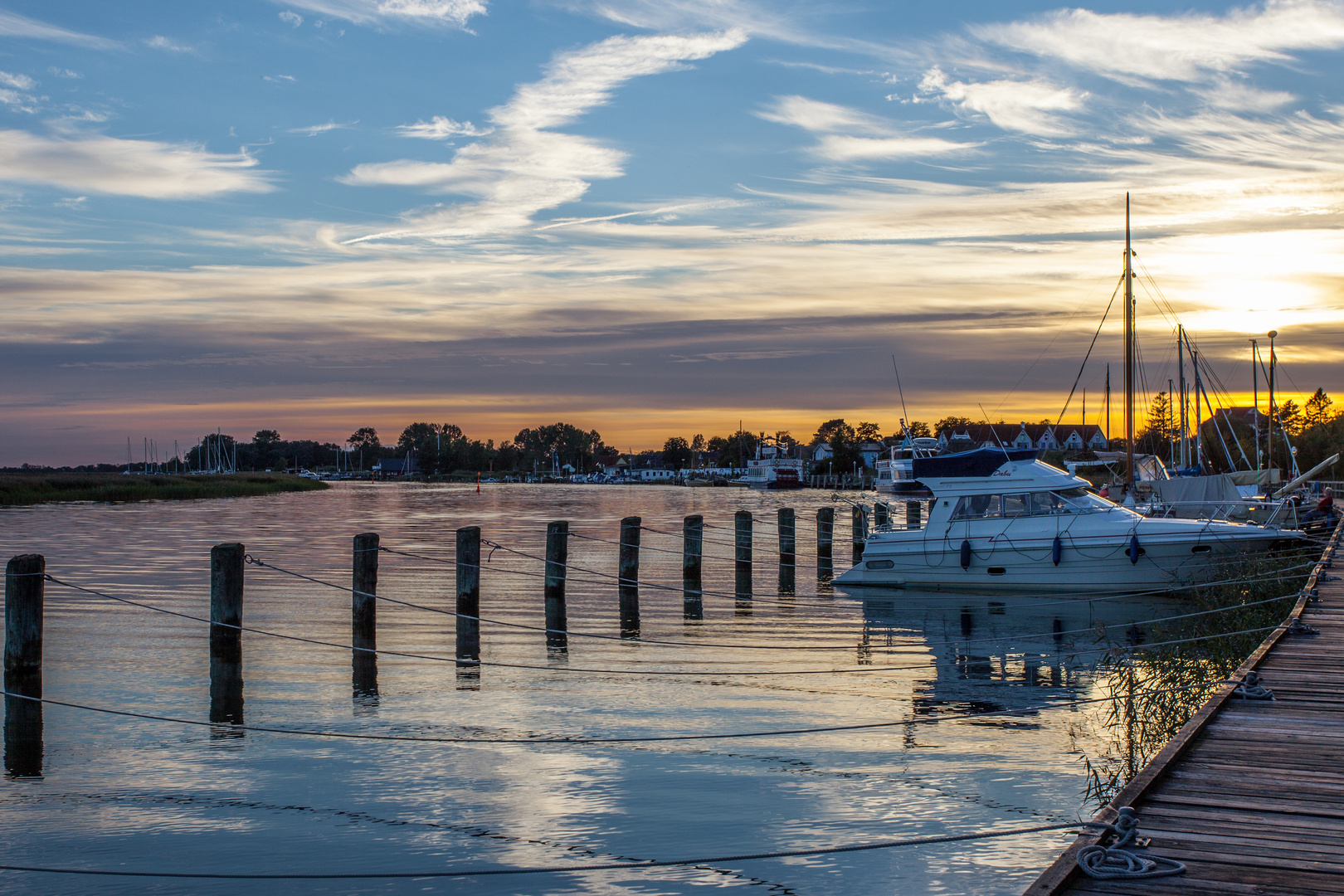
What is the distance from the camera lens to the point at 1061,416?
30125 millimetres

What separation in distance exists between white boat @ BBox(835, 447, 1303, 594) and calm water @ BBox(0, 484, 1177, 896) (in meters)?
0.84

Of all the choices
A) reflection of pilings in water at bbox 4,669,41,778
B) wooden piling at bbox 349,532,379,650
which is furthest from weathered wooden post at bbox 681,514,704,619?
reflection of pilings in water at bbox 4,669,41,778

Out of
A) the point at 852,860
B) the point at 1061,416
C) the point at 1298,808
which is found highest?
the point at 1061,416

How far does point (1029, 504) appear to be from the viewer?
22609mm

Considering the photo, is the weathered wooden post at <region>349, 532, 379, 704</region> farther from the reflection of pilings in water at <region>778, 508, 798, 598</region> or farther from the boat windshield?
the boat windshield

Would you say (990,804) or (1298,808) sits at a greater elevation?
(1298,808)

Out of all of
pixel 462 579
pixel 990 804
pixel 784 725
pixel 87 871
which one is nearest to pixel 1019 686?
pixel 784 725

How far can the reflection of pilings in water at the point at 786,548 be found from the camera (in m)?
27.2

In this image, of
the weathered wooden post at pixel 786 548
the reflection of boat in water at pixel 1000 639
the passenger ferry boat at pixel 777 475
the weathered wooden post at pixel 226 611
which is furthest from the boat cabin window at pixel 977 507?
the passenger ferry boat at pixel 777 475

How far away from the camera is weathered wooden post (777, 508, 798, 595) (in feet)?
89.6

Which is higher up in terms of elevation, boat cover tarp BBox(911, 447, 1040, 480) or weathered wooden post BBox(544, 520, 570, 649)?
boat cover tarp BBox(911, 447, 1040, 480)

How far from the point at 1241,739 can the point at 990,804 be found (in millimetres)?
2160

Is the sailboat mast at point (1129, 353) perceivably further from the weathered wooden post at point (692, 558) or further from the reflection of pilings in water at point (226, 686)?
the reflection of pilings in water at point (226, 686)

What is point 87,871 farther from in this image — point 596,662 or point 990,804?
point 596,662
